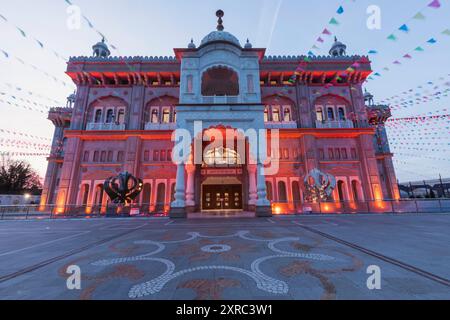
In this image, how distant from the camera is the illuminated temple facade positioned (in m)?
16.7

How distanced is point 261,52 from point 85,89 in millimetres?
19872

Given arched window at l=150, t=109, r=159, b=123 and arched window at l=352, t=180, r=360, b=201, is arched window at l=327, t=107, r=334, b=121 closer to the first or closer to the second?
arched window at l=352, t=180, r=360, b=201

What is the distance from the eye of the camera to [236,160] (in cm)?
1812

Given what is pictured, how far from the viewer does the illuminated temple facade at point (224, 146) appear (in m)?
16.7

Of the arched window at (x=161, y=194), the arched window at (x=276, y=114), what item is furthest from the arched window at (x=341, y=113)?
the arched window at (x=161, y=194)

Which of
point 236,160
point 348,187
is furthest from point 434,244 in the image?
point 348,187

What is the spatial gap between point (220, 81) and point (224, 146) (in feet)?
20.3

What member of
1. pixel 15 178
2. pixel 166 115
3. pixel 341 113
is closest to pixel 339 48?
pixel 341 113

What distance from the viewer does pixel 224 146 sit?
1855 centimetres

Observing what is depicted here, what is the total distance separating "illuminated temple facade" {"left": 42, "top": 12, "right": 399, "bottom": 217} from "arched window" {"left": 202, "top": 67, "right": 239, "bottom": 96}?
0.10 m

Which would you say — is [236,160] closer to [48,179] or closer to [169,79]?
[169,79]

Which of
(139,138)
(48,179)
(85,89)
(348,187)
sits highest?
(85,89)

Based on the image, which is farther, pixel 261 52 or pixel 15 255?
pixel 261 52

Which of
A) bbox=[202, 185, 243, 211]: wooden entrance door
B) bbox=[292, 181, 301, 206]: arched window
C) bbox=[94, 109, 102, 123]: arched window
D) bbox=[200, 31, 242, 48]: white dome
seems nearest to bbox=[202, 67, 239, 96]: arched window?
bbox=[200, 31, 242, 48]: white dome
